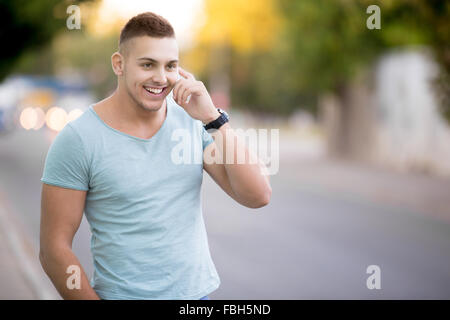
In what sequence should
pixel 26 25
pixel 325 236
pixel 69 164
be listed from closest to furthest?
1. pixel 69 164
2. pixel 325 236
3. pixel 26 25

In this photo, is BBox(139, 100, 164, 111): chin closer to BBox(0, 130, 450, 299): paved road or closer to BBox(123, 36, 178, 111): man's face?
BBox(123, 36, 178, 111): man's face

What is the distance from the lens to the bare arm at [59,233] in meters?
2.30

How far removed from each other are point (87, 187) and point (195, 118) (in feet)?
1.51

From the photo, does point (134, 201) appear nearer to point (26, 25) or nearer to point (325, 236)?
point (325, 236)

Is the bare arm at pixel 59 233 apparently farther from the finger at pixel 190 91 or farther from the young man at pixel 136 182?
the finger at pixel 190 91

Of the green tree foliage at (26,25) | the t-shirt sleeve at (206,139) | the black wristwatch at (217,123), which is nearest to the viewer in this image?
the black wristwatch at (217,123)

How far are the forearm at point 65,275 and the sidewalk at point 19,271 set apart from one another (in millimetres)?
3774

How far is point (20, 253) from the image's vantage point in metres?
7.68

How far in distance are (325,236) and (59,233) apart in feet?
24.4

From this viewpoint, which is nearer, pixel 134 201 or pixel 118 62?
pixel 134 201

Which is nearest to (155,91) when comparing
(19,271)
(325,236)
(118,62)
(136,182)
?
(118,62)

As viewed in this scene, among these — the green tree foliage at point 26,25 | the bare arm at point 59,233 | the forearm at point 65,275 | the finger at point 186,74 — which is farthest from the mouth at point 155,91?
the green tree foliage at point 26,25

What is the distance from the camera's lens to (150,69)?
2375 millimetres
